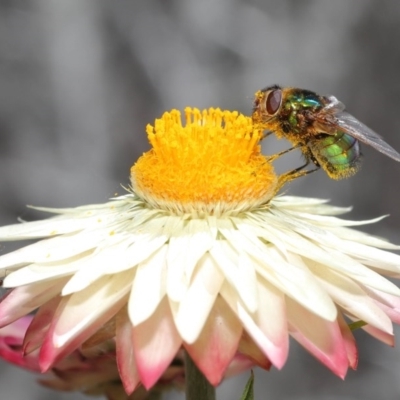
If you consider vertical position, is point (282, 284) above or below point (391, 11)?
below

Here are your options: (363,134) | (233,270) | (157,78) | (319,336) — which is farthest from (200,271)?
(157,78)

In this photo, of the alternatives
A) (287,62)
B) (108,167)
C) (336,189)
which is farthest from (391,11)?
(108,167)

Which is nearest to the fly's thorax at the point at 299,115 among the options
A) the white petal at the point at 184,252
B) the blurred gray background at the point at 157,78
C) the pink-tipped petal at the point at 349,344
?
the white petal at the point at 184,252

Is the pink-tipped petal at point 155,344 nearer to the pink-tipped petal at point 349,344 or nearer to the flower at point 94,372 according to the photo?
the pink-tipped petal at point 349,344

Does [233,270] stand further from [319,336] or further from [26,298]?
[26,298]

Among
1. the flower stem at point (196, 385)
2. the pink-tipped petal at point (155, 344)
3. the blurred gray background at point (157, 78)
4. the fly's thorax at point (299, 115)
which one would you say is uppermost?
the blurred gray background at point (157, 78)

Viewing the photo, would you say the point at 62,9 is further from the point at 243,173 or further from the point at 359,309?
the point at 359,309

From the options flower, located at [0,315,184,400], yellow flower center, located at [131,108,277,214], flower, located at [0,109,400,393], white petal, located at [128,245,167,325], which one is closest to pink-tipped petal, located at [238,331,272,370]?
flower, located at [0,109,400,393]
